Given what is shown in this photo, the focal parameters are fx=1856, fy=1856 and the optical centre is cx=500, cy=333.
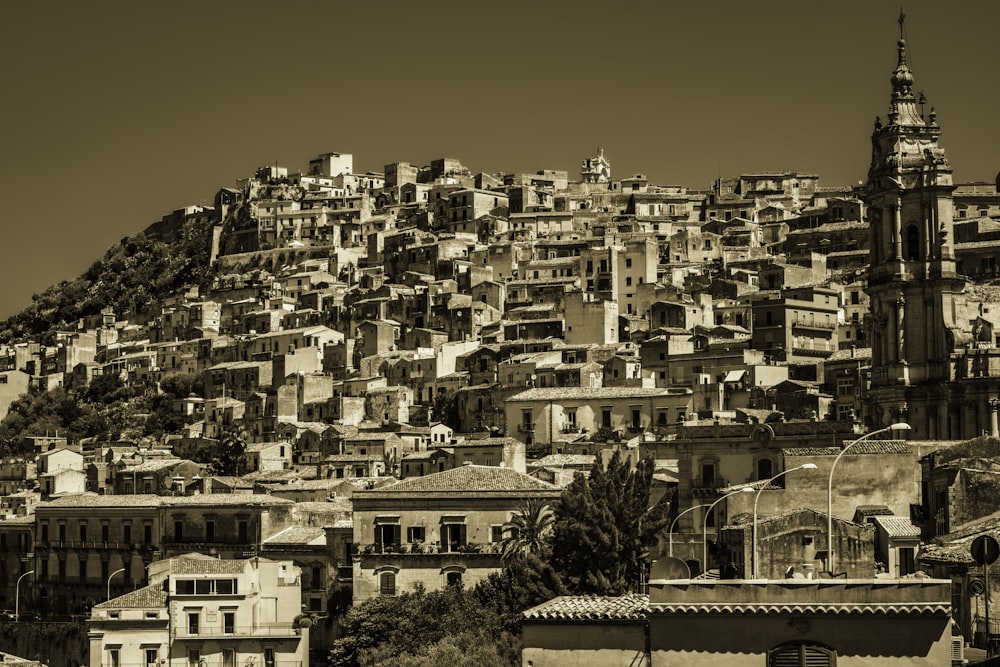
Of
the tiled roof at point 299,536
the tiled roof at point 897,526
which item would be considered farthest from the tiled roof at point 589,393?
the tiled roof at point 897,526

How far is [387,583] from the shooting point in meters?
68.6

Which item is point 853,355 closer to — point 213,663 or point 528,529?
point 528,529

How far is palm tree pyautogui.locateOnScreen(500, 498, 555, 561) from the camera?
64.2 m

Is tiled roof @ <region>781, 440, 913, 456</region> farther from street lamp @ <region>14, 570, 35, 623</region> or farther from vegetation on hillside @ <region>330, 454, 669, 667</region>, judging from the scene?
street lamp @ <region>14, 570, 35, 623</region>

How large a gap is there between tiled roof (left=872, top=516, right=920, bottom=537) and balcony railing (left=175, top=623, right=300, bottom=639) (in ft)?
86.0

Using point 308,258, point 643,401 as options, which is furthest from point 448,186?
point 643,401

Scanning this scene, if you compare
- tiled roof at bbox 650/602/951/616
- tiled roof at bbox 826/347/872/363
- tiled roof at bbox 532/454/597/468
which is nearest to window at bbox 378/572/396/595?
tiled roof at bbox 532/454/597/468

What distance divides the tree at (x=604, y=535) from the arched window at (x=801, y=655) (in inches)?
1034

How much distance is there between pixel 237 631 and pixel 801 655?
43.7 m

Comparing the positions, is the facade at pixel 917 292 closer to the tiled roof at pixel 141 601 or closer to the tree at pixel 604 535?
the tree at pixel 604 535

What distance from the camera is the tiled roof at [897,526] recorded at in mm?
51397

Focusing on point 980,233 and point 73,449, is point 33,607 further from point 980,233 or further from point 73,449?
point 980,233

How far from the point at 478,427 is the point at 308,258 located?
5827cm

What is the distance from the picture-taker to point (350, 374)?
12925 centimetres
